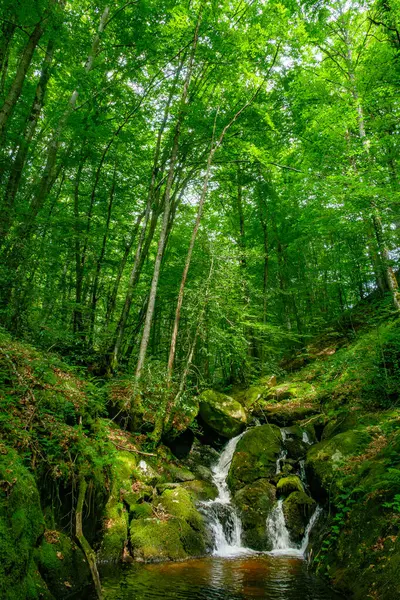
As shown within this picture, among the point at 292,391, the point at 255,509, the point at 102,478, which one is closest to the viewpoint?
the point at 102,478

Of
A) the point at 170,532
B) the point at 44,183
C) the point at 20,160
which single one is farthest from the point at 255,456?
the point at 20,160

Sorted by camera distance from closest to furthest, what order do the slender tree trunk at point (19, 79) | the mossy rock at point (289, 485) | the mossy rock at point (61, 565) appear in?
the mossy rock at point (61, 565) → the slender tree trunk at point (19, 79) → the mossy rock at point (289, 485)

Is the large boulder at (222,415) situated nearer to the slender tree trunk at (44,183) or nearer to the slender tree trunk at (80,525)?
the slender tree trunk at (80,525)

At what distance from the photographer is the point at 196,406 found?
1183 centimetres

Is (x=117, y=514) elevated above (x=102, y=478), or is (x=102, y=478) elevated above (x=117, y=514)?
(x=102, y=478)

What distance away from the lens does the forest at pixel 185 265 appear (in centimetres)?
574

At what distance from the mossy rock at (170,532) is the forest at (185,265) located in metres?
0.06

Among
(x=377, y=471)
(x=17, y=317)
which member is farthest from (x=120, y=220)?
(x=377, y=471)

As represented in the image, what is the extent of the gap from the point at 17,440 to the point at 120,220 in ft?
36.4

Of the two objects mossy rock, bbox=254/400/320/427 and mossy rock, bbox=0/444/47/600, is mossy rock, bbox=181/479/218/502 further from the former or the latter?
mossy rock, bbox=0/444/47/600

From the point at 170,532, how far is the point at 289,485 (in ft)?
11.1

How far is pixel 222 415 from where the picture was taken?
39.6 feet

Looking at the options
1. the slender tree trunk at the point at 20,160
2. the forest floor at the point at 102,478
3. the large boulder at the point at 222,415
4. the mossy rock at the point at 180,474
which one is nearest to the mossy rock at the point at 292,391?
the large boulder at the point at 222,415

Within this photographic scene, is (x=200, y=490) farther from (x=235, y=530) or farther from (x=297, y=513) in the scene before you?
(x=297, y=513)
